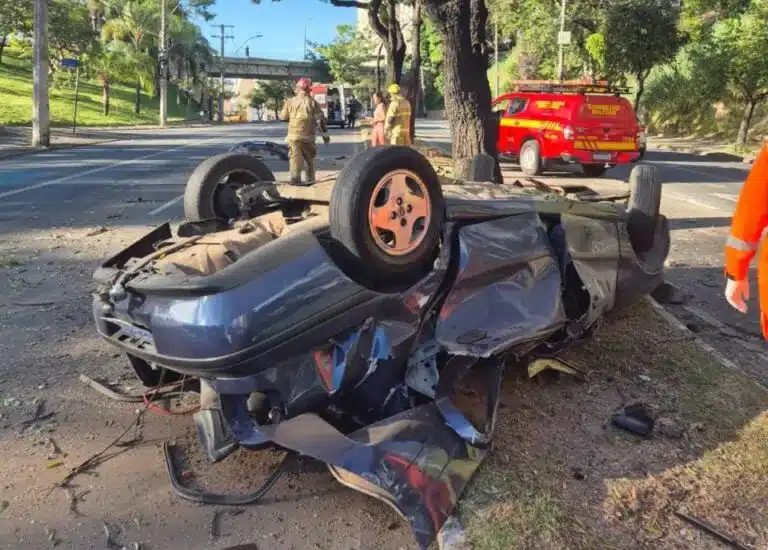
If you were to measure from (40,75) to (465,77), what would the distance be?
15.2 m

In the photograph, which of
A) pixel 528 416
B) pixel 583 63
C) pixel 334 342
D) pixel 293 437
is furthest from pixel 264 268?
pixel 583 63

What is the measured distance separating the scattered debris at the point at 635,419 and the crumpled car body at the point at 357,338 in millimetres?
564

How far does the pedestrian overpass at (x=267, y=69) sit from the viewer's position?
8338cm

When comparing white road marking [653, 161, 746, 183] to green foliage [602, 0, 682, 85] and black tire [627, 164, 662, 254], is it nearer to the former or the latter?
green foliage [602, 0, 682, 85]

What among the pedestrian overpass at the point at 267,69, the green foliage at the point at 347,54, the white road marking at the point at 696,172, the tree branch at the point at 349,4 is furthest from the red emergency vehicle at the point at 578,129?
the pedestrian overpass at the point at 267,69

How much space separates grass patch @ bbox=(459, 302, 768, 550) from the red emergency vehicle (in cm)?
1077

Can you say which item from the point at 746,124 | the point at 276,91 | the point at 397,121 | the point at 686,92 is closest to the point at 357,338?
the point at 397,121

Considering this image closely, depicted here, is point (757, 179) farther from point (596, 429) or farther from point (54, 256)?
point (54, 256)

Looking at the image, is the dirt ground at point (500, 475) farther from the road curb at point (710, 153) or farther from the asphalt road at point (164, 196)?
the road curb at point (710, 153)

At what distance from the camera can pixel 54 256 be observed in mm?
7156

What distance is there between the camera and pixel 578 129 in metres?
14.5

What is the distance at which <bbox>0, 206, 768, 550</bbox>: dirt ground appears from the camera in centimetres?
270

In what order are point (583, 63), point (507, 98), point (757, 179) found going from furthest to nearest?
point (583, 63) → point (507, 98) → point (757, 179)

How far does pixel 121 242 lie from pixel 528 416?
5.76 m
